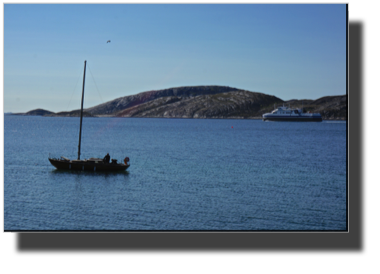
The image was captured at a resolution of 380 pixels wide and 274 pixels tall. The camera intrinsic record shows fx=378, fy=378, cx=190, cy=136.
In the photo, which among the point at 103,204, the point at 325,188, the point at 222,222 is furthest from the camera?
the point at 325,188

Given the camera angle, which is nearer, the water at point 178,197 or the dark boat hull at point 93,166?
the water at point 178,197

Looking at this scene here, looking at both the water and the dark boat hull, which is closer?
the water

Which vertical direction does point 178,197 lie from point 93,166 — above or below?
below

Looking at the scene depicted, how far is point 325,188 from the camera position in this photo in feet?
117

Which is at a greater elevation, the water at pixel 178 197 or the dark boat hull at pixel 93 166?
the dark boat hull at pixel 93 166

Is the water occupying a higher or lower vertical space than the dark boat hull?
lower

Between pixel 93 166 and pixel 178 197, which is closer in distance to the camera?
pixel 178 197
